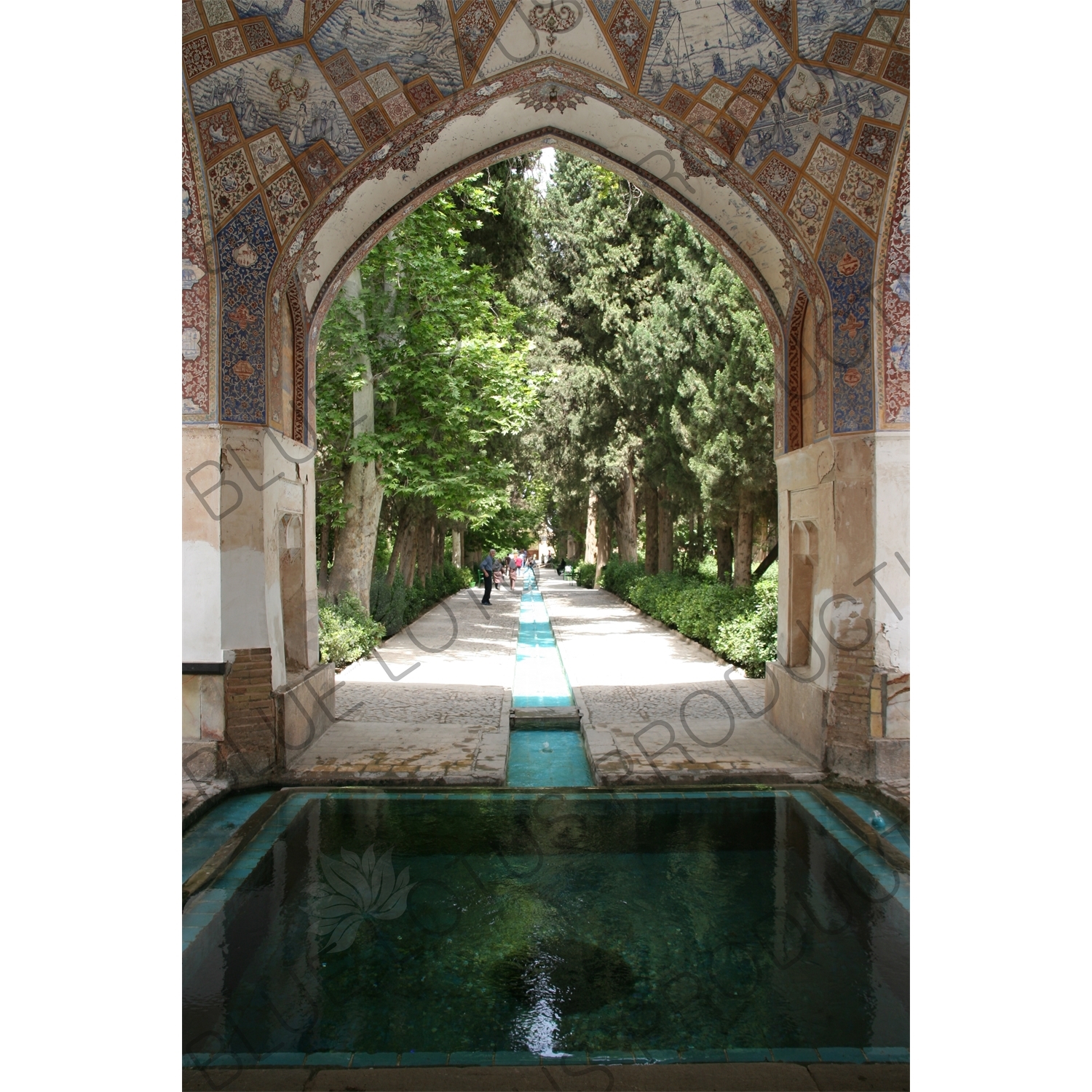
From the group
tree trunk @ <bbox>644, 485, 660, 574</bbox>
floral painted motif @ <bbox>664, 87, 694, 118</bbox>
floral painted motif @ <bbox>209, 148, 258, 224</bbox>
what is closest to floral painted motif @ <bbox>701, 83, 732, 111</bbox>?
floral painted motif @ <bbox>664, 87, 694, 118</bbox>

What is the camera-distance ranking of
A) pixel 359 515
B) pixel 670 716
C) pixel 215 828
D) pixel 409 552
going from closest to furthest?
pixel 215 828, pixel 670 716, pixel 359 515, pixel 409 552

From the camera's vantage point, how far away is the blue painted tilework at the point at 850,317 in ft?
19.2

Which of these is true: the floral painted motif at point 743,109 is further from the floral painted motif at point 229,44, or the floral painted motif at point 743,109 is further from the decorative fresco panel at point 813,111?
the floral painted motif at point 229,44

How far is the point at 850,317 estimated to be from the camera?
5.96 m

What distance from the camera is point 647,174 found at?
22.2ft

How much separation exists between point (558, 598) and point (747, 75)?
65.2 feet

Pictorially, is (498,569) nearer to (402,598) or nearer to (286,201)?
(402,598)

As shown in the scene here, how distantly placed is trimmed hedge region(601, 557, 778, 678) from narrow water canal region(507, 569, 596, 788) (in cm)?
213

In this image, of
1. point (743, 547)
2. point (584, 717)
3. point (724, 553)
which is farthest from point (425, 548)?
point (584, 717)

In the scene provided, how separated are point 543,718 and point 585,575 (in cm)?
2300

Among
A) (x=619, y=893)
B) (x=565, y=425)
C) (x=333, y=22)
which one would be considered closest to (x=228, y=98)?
(x=333, y=22)

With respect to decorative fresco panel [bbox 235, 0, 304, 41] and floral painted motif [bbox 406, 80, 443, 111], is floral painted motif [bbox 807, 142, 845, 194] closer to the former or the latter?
floral painted motif [bbox 406, 80, 443, 111]

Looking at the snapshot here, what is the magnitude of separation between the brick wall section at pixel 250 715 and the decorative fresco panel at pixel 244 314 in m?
1.64

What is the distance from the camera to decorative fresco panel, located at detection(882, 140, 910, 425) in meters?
5.70
